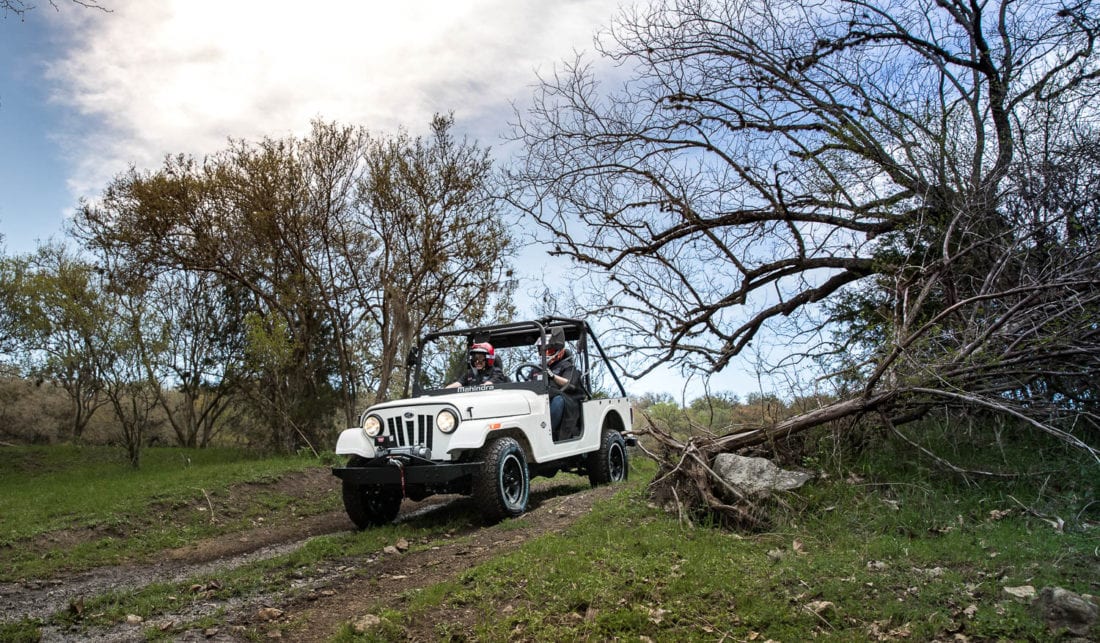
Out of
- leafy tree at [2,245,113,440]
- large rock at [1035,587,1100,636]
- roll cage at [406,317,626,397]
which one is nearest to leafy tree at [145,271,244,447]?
leafy tree at [2,245,113,440]

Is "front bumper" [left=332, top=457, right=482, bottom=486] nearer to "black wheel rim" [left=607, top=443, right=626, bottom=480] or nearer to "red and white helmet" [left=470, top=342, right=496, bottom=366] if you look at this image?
"red and white helmet" [left=470, top=342, right=496, bottom=366]

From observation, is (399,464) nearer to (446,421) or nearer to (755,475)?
(446,421)

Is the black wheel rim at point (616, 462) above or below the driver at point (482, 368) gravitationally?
below

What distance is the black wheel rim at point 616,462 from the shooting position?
10960 mm

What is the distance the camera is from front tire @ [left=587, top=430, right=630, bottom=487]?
35.5ft

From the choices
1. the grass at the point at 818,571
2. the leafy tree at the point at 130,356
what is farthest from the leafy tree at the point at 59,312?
the grass at the point at 818,571

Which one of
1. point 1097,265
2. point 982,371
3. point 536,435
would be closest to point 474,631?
point 536,435

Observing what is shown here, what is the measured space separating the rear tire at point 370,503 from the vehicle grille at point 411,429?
60cm

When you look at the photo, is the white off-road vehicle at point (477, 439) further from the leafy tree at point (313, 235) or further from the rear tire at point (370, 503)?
the leafy tree at point (313, 235)

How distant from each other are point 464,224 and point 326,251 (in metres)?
3.85

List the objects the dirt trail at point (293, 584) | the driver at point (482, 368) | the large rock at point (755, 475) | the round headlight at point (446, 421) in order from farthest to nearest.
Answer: the driver at point (482, 368) → the round headlight at point (446, 421) → the large rock at point (755, 475) → the dirt trail at point (293, 584)

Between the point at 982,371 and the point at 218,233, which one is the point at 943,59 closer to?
the point at 982,371

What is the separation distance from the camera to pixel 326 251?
814 inches

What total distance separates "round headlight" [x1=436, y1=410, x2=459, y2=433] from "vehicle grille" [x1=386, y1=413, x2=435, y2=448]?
14 centimetres
